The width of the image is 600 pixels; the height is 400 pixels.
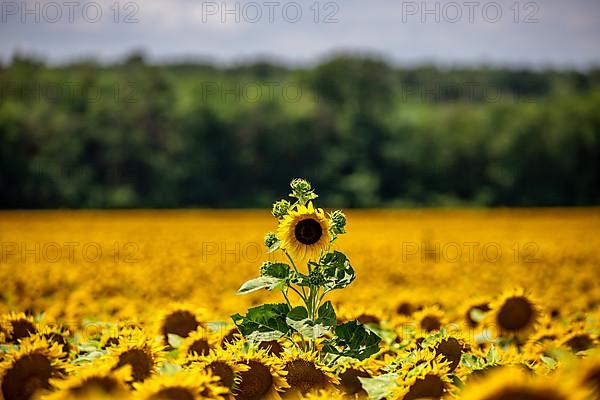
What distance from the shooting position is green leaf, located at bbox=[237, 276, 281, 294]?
3.53 m

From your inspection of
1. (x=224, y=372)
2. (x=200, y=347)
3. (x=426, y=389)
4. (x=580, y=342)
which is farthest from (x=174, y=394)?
(x=580, y=342)

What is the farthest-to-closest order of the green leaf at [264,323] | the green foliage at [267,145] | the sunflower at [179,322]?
the green foliage at [267,145] → the sunflower at [179,322] → the green leaf at [264,323]

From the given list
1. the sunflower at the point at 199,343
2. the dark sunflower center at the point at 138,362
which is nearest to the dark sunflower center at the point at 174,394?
the dark sunflower center at the point at 138,362

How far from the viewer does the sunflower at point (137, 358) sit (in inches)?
119

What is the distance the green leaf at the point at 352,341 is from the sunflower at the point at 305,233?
1.24 feet

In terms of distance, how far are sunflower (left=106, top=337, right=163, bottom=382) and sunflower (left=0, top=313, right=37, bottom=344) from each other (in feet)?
2.45

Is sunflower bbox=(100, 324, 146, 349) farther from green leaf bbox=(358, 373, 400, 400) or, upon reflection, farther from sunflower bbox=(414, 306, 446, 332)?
sunflower bbox=(414, 306, 446, 332)

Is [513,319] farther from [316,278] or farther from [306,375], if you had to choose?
[306,375]

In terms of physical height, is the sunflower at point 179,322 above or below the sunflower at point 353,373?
above

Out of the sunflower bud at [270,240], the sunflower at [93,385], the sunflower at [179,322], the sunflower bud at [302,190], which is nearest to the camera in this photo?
the sunflower at [93,385]

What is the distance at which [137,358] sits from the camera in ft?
10.1

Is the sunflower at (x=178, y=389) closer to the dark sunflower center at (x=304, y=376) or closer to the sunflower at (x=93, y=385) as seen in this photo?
the sunflower at (x=93, y=385)

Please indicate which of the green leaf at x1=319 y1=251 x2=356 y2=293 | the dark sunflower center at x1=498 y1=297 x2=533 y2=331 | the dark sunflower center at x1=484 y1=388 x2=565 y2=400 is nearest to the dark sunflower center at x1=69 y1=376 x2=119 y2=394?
the dark sunflower center at x1=484 y1=388 x2=565 y2=400

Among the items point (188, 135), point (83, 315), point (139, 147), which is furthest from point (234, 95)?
point (83, 315)
